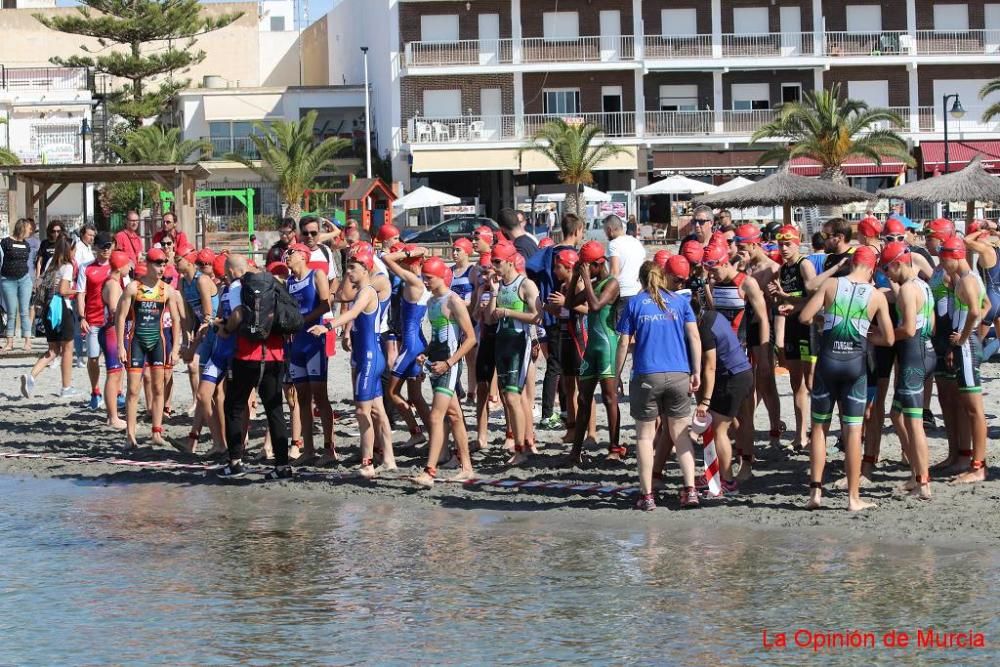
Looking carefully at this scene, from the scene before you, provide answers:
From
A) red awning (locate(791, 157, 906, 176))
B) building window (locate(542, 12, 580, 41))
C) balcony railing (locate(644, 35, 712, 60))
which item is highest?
building window (locate(542, 12, 580, 41))

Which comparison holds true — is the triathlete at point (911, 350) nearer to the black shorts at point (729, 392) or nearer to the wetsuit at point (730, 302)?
the black shorts at point (729, 392)

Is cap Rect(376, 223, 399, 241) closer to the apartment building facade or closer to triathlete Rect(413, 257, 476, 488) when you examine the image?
triathlete Rect(413, 257, 476, 488)

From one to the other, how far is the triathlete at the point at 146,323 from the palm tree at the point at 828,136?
1390 inches

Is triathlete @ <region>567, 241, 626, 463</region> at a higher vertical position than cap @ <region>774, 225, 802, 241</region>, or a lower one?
lower

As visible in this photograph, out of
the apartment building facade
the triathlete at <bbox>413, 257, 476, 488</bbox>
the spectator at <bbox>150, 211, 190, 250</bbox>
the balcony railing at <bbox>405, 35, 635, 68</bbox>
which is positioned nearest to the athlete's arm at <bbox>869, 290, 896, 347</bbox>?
the triathlete at <bbox>413, 257, 476, 488</bbox>

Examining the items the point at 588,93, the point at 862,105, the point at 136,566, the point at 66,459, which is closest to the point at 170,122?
the point at 588,93

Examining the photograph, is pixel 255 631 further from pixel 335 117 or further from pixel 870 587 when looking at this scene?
pixel 335 117

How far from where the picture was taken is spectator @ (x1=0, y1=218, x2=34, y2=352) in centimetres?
1883

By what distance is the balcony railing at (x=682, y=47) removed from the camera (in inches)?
2085

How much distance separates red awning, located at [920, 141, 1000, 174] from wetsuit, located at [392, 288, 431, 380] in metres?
43.2

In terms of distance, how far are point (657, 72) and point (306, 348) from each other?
144ft

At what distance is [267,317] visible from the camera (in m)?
10.5

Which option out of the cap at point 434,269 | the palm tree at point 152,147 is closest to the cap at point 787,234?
the cap at point 434,269

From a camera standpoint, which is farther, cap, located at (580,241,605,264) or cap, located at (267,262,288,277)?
cap, located at (267,262,288,277)
